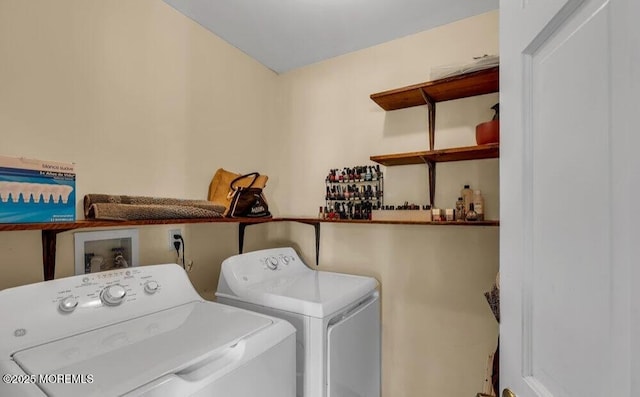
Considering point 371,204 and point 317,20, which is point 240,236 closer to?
point 371,204

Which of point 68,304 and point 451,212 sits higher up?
point 451,212

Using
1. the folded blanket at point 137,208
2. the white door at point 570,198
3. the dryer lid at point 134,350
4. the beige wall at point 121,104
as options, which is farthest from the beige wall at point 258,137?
the white door at point 570,198

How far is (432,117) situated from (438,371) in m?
1.52

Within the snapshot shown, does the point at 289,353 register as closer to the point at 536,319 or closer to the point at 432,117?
the point at 536,319

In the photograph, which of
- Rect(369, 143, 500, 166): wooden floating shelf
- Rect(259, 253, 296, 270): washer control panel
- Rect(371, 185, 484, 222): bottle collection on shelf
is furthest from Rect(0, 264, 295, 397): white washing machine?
Rect(369, 143, 500, 166): wooden floating shelf

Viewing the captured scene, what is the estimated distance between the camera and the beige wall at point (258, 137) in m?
1.24

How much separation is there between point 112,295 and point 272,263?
887 mm

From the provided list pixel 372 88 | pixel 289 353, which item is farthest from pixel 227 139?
pixel 289 353

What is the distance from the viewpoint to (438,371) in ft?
5.91

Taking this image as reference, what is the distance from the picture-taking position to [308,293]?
152 cm

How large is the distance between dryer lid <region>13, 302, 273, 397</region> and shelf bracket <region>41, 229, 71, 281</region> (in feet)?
1.21


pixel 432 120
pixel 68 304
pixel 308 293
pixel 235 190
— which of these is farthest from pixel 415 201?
pixel 68 304

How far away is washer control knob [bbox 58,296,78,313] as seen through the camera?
1.04 m

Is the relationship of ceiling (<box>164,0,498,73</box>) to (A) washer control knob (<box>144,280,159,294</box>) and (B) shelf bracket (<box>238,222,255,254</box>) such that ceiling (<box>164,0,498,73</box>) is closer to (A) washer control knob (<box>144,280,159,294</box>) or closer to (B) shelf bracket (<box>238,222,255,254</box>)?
(B) shelf bracket (<box>238,222,255,254</box>)
